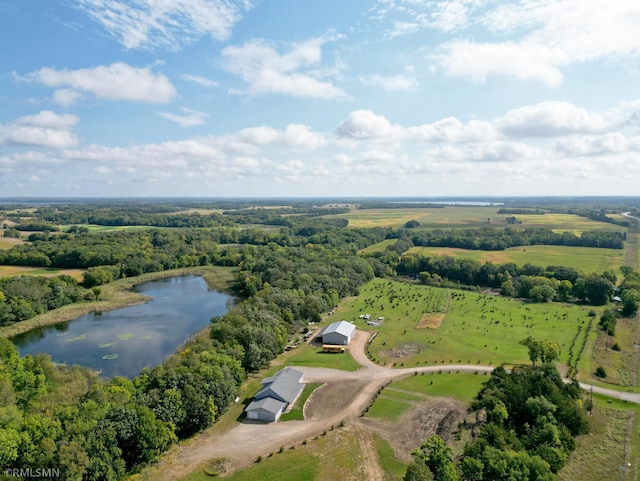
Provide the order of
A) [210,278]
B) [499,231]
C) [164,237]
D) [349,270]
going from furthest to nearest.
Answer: [499,231], [164,237], [210,278], [349,270]

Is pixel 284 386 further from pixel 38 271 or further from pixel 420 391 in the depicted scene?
pixel 38 271

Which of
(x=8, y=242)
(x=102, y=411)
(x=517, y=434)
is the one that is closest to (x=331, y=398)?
(x=517, y=434)

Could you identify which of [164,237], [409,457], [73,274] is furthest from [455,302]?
[164,237]

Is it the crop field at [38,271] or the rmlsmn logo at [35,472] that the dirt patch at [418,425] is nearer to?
the rmlsmn logo at [35,472]

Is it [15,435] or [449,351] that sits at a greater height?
[15,435]

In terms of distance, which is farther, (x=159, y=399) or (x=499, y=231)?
(x=499, y=231)

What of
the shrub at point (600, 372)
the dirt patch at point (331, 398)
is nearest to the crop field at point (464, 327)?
the shrub at point (600, 372)

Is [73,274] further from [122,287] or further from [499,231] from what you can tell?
[499,231]

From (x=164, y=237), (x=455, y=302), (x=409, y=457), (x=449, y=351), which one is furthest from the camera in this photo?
(x=164, y=237)
